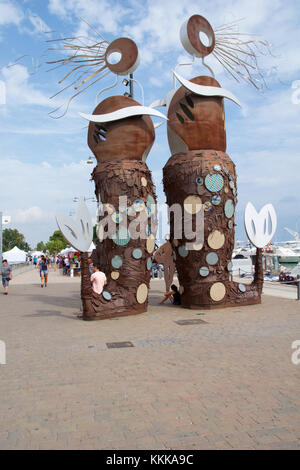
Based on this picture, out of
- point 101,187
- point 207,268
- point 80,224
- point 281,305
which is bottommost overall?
point 281,305

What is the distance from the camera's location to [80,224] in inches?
348

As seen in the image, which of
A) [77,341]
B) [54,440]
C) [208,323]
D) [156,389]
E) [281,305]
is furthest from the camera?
[281,305]

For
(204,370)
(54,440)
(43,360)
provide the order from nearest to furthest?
(54,440) < (204,370) < (43,360)

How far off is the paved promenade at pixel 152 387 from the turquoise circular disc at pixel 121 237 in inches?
85.5

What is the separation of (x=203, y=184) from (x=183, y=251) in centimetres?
192

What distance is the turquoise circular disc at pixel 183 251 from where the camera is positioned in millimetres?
10727

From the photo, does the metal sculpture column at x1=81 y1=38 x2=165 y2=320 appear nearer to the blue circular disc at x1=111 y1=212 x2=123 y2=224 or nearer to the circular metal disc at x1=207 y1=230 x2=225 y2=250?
the blue circular disc at x1=111 y1=212 x2=123 y2=224

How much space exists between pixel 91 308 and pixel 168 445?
6.02 metres

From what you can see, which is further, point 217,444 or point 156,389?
point 156,389

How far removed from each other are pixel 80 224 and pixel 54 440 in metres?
5.93

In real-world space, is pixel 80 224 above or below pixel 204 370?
above

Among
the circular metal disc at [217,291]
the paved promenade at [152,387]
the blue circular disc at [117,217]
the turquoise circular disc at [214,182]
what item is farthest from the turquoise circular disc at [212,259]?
the blue circular disc at [117,217]
